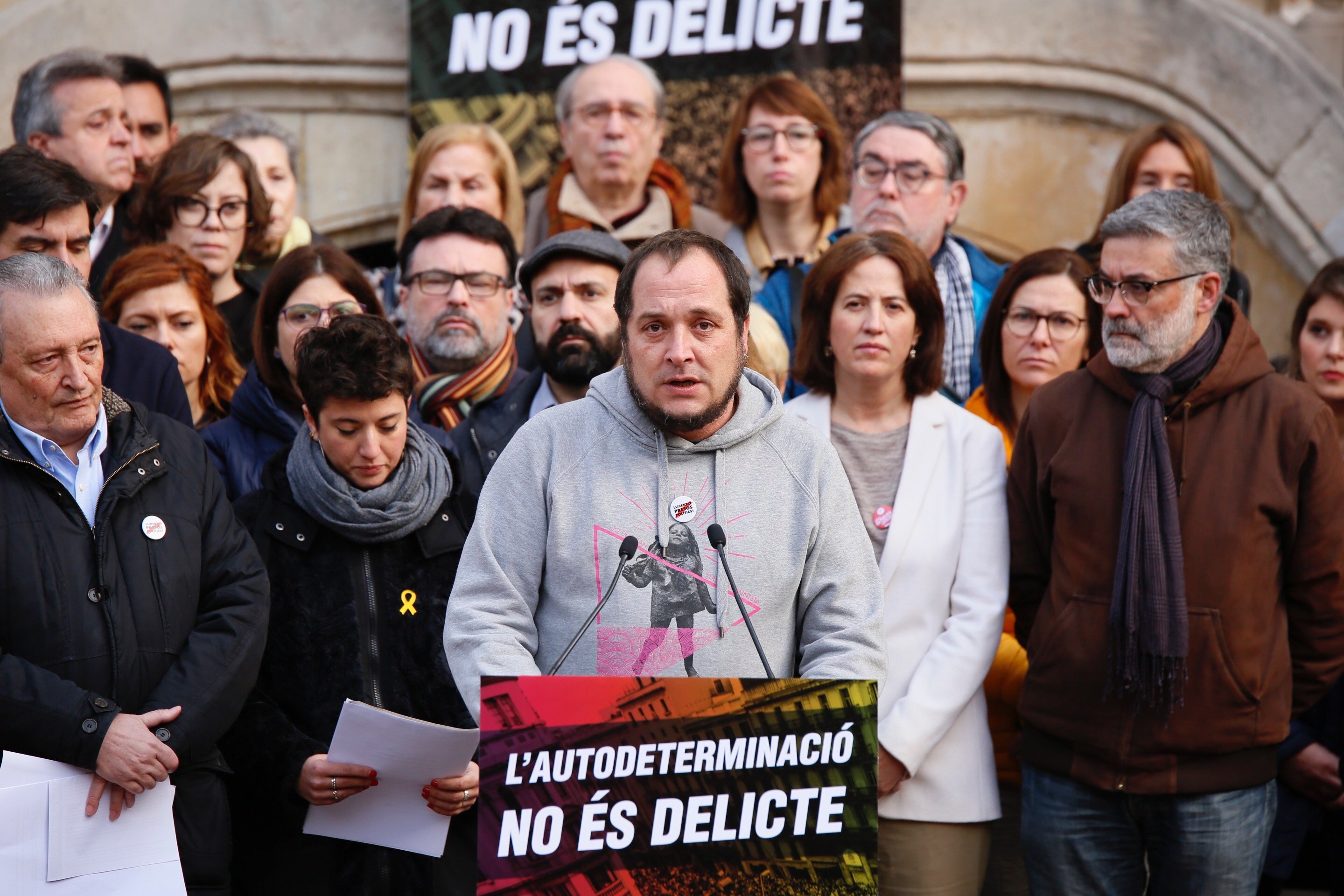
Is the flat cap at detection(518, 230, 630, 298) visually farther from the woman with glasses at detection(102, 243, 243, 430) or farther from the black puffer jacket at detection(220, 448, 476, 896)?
the black puffer jacket at detection(220, 448, 476, 896)

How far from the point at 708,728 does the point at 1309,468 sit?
2.09 m

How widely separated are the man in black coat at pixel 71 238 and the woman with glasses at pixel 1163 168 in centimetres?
→ 335

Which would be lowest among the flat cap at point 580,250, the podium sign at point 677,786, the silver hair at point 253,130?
the podium sign at point 677,786

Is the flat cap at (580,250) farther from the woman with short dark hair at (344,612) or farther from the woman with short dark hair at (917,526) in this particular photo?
the woman with short dark hair at (344,612)

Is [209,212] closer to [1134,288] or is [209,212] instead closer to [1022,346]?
[1022,346]

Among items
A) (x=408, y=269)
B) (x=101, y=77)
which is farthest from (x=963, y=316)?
(x=101, y=77)

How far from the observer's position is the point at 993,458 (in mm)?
4355

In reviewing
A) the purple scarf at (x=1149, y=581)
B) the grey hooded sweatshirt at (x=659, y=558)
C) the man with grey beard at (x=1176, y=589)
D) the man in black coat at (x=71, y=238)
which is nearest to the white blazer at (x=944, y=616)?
the man with grey beard at (x=1176, y=589)

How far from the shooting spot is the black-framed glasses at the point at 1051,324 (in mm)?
4828

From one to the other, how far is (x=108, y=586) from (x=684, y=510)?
141 centimetres

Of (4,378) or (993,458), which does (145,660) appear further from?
(993,458)

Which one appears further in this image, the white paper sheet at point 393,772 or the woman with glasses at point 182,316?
the woman with glasses at point 182,316

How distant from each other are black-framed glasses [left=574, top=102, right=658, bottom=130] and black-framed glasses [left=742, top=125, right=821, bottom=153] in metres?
0.47

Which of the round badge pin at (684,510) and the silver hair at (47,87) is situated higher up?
the silver hair at (47,87)
